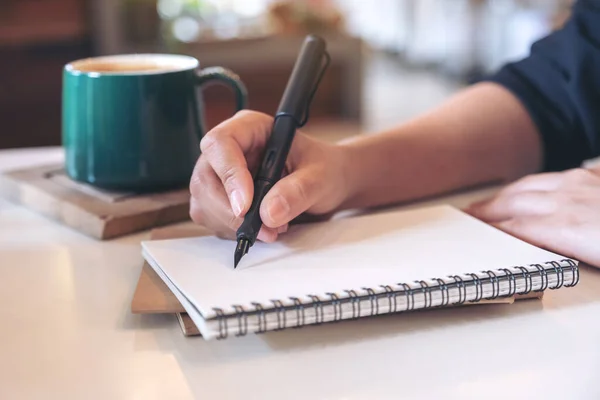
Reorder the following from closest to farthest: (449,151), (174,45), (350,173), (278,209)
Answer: (278,209) → (350,173) → (449,151) → (174,45)

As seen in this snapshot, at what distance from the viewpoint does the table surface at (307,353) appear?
1.23 feet

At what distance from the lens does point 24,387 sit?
381mm

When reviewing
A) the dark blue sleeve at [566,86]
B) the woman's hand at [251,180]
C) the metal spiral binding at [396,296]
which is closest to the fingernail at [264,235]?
the woman's hand at [251,180]

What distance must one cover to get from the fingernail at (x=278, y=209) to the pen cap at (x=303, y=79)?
0.10 metres

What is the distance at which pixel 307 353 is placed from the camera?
1.35 ft

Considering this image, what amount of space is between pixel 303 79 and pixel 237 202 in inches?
5.9

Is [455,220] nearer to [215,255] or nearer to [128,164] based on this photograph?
[215,255]

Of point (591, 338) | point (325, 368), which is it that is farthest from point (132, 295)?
point (591, 338)

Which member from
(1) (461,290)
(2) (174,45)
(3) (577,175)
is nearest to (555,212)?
(3) (577,175)

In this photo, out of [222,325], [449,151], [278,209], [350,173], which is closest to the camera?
[222,325]

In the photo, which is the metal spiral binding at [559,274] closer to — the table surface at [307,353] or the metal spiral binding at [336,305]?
the table surface at [307,353]

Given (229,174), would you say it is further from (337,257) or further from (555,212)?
(555,212)

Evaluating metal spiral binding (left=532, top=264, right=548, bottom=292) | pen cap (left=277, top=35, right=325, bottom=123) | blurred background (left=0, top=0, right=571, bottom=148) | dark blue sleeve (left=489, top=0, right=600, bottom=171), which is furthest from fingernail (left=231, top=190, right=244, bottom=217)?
blurred background (left=0, top=0, right=571, bottom=148)

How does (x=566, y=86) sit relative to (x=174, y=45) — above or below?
above
